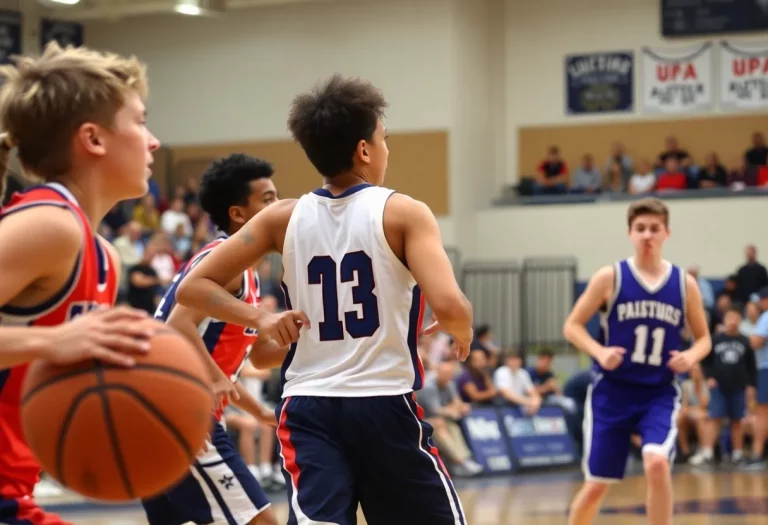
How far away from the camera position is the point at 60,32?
64.3ft

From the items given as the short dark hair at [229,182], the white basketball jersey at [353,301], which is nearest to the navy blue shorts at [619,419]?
the short dark hair at [229,182]

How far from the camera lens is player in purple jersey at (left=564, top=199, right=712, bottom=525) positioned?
611 cm

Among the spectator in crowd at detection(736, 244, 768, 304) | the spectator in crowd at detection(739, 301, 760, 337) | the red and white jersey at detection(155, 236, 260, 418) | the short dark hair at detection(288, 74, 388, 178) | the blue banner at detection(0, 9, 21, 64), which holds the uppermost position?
the blue banner at detection(0, 9, 21, 64)

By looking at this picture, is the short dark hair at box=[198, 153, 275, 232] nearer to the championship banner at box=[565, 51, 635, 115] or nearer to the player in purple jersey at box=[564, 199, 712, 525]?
the player in purple jersey at box=[564, 199, 712, 525]

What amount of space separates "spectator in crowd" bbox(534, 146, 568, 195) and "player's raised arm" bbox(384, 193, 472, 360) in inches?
627

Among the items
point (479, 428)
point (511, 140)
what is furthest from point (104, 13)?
point (479, 428)

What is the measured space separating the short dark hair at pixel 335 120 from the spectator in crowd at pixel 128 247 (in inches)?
→ 460

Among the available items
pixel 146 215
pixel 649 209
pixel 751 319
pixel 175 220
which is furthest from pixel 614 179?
pixel 649 209

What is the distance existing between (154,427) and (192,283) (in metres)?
1.25

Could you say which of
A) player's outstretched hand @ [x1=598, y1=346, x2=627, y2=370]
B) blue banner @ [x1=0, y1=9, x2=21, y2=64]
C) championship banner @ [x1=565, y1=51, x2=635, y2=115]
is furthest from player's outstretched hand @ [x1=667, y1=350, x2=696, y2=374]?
blue banner @ [x1=0, y1=9, x2=21, y2=64]

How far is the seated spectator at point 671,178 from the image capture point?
18422 millimetres

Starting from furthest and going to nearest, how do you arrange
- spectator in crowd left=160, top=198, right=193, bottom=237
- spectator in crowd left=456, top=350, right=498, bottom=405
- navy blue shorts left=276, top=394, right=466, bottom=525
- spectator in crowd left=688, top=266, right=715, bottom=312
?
spectator in crowd left=160, top=198, right=193, bottom=237 → spectator in crowd left=688, top=266, right=715, bottom=312 → spectator in crowd left=456, top=350, right=498, bottom=405 → navy blue shorts left=276, top=394, right=466, bottom=525

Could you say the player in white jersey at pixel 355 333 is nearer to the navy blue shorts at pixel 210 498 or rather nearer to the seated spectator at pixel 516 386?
the navy blue shorts at pixel 210 498

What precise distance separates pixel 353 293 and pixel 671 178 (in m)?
15.7
